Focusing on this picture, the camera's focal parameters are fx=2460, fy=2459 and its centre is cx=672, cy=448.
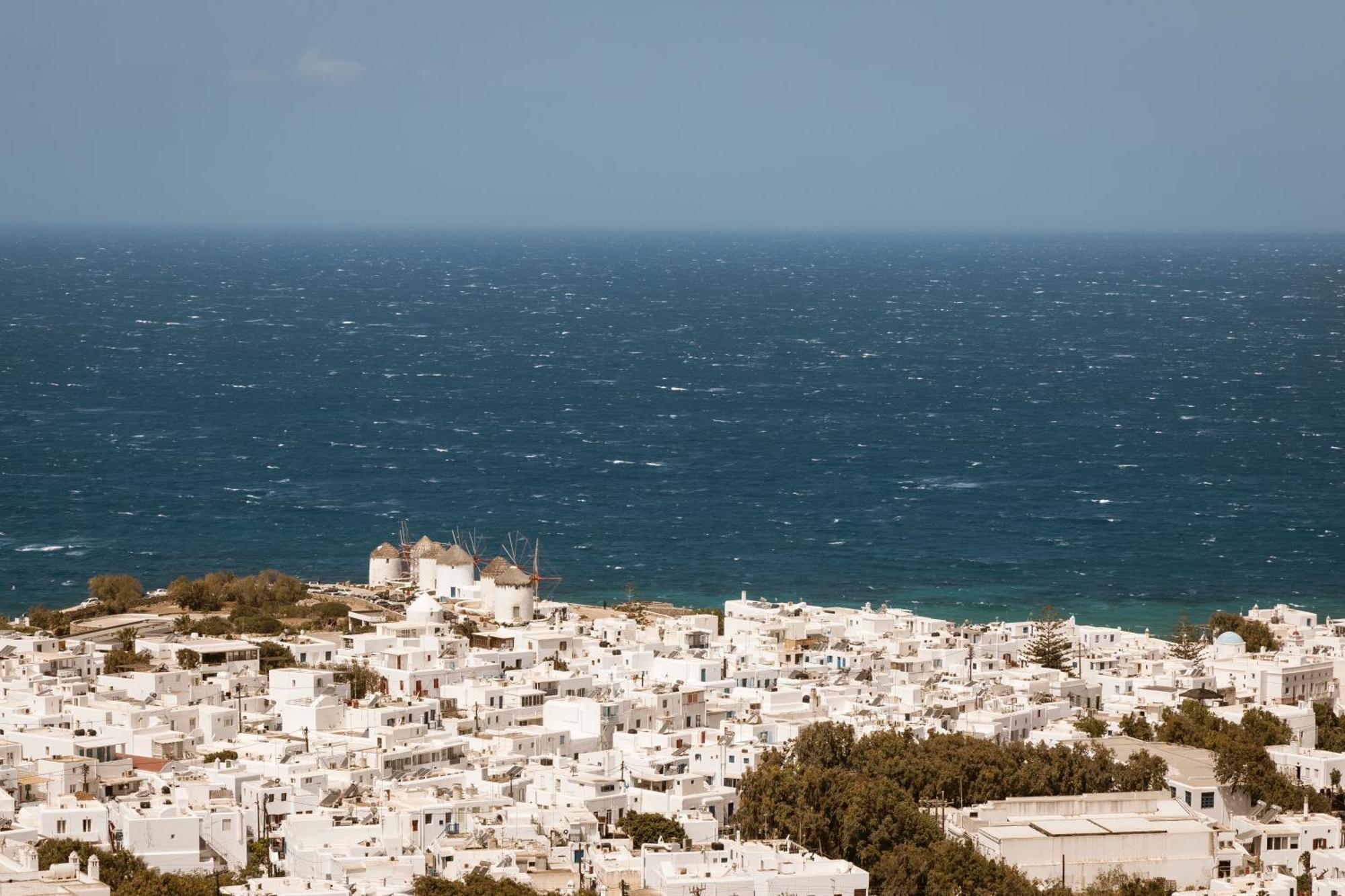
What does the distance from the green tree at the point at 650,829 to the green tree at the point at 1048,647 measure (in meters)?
18.8

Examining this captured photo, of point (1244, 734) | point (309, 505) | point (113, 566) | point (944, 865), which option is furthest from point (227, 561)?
point (944, 865)

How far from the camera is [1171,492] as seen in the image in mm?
100000

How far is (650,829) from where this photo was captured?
37812mm

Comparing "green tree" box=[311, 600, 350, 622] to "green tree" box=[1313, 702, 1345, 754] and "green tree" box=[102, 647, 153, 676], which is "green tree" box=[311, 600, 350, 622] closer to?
"green tree" box=[102, 647, 153, 676]

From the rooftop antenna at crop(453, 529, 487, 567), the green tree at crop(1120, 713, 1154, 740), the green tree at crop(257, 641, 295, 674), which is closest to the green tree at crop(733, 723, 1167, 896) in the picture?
the green tree at crop(1120, 713, 1154, 740)

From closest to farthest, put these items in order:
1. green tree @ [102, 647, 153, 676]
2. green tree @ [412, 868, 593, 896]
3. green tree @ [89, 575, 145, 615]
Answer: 1. green tree @ [412, 868, 593, 896]
2. green tree @ [102, 647, 153, 676]
3. green tree @ [89, 575, 145, 615]

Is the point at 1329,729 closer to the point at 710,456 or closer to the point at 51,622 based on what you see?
the point at 51,622

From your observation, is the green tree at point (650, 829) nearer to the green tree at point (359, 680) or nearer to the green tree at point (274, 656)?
the green tree at point (359, 680)

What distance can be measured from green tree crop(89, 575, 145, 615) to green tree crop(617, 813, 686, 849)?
29.1 meters

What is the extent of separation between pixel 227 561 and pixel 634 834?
4553cm

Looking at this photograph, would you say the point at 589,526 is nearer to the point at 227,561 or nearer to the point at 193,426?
the point at 227,561

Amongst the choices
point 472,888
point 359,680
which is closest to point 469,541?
point 359,680

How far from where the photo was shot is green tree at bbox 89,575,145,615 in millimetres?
64938

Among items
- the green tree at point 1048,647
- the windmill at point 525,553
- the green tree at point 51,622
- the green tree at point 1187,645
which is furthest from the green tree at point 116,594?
the green tree at point 1187,645
